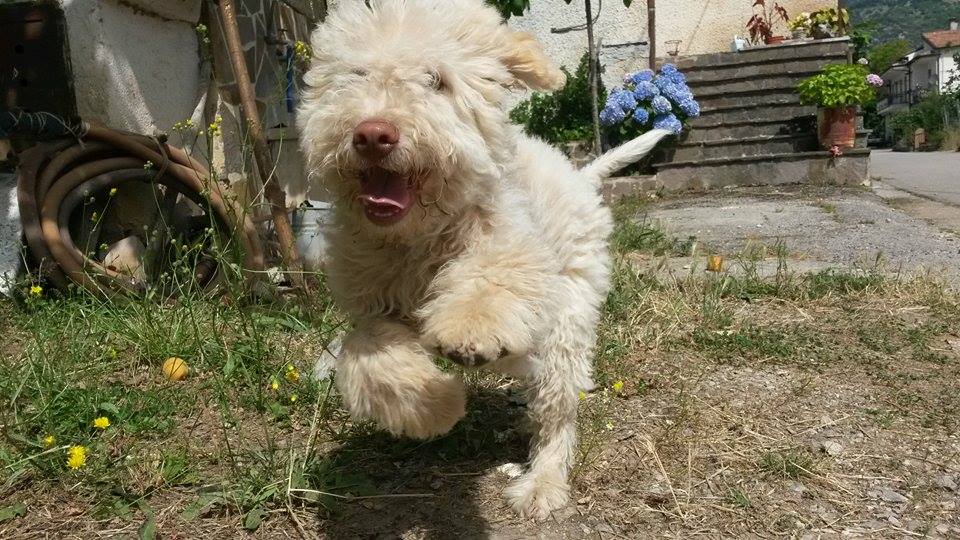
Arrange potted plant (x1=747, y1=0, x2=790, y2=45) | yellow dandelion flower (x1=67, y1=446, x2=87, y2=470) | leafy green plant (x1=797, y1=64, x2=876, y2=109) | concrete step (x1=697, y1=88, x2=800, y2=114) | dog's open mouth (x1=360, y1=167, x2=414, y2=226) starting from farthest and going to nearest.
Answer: potted plant (x1=747, y1=0, x2=790, y2=45) < concrete step (x1=697, y1=88, x2=800, y2=114) < leafy green plant (x1=797, y1=64, x2=876, y2=109) < yellow dandelion flower (x1=67, y1=446, x2=87, y2=470) < dog's open mouth (x1=360, y1=167, x2=414, y2=226)

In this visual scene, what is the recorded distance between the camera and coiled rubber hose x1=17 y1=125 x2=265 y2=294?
13.1 feet

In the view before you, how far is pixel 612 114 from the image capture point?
36.3 feet

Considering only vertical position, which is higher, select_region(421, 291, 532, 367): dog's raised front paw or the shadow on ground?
select_region(421, 291, 532, 367): dog's raised front paw

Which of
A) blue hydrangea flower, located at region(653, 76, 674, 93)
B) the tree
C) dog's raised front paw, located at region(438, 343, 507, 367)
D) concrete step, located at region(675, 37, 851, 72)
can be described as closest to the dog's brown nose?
dog's raised front paw, located at region(438, 343, 507, 367)

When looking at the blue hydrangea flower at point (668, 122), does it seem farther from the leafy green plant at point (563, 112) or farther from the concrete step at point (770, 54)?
the concrete step at point (770, 54)

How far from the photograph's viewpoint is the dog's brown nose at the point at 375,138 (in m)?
2.08

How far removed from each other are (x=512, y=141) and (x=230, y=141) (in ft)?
12.7

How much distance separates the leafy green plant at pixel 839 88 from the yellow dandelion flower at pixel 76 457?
10396 mm

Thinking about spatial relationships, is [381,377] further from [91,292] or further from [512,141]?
[91,292]

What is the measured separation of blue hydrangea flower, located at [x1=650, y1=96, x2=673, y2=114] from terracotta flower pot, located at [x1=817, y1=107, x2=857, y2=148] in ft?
6.96

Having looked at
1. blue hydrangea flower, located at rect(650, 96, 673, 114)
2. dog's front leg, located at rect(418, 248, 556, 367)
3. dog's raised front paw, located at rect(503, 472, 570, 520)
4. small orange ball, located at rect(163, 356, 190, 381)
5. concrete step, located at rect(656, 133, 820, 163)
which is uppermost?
blue hydrangea flower, located at rect(650, 96, 673, 114)

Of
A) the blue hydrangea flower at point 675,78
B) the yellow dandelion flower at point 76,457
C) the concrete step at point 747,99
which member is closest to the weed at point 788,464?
the yellow dandelion flower at point 76,457

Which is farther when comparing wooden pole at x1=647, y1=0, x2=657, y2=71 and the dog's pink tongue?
wooden pole at x1=647, y1=0, x2=657, y2=71

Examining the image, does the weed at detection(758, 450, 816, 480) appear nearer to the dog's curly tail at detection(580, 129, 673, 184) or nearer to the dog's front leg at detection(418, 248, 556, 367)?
the dog's front leg at detection(418, 248, 556, 367)
